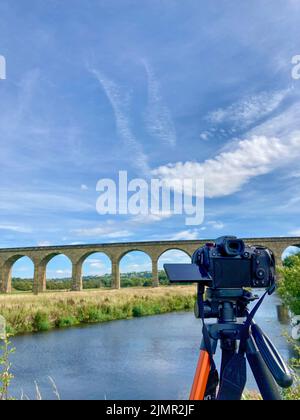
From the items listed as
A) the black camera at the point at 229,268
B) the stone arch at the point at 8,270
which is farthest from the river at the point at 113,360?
the stone arch at the point at 8,270

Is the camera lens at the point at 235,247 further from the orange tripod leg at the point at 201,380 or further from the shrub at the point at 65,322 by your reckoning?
the shrub at the point at 65,322

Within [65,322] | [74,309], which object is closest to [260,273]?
[65,322]

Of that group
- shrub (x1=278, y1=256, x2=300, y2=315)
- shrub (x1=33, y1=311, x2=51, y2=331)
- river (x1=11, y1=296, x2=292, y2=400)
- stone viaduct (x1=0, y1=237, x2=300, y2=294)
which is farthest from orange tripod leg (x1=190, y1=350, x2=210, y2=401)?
stone viaduct (x1=0, y1=237, x2=300, y2=294)

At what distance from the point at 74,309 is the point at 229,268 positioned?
46.4ft

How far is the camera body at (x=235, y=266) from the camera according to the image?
1.53 m

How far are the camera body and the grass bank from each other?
1100cm

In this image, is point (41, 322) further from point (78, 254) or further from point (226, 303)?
point (78, 254)

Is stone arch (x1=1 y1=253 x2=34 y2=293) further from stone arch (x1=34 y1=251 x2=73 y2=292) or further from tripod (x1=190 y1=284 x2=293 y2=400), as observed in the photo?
tripod (x1=190 y1=284 x2=293 y2=400)

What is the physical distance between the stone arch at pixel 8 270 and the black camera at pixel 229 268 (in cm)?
3375

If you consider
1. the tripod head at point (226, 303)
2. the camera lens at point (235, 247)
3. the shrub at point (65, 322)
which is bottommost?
the shrub at point (65, 322)

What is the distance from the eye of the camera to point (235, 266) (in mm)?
1545

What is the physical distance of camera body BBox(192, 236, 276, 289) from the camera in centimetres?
153

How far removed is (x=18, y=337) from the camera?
435 inches
